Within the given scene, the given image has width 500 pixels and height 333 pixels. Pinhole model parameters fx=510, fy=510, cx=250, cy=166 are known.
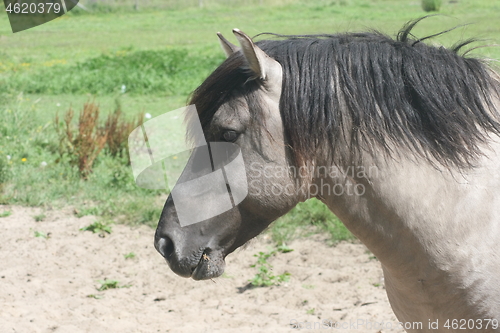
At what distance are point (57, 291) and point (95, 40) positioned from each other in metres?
14.3

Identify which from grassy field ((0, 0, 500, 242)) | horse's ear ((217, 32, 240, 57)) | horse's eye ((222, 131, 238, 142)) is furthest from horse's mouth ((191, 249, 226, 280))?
grassy field ((0, 0, 500, 242))

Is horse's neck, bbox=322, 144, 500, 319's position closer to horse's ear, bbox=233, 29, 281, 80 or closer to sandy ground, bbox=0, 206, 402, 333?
horse's ear, bbox=233, 29, 281, 80

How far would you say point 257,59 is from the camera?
172 cm

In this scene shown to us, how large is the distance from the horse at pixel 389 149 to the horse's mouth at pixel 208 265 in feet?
0.26

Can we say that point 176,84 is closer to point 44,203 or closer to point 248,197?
point 44,203

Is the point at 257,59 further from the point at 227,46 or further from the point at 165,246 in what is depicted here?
the point at 165,246

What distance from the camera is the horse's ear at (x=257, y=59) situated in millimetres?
1658

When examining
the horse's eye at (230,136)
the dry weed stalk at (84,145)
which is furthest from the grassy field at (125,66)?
the horse's eye at (230,136)

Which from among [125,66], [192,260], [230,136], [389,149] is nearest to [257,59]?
[230,136]

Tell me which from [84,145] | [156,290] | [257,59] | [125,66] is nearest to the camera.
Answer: [257,59]

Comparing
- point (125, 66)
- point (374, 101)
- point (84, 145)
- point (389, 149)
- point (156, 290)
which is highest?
point (374, 101)

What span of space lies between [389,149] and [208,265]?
787 mm

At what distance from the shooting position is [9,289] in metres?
3.92

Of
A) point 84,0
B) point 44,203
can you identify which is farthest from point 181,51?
point 44,203
